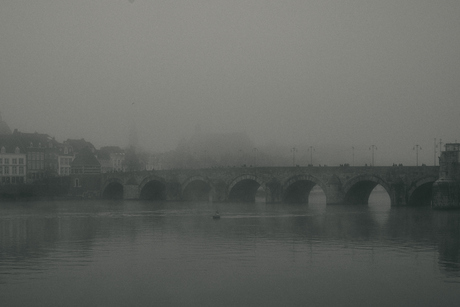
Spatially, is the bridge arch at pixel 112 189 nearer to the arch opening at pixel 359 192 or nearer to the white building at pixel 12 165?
the white building at pixel 12 165

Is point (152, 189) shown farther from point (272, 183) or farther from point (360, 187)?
point (360, 187)

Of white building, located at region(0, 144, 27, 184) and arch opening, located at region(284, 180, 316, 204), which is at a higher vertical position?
white building, located at region(0, 144, 27, 184)

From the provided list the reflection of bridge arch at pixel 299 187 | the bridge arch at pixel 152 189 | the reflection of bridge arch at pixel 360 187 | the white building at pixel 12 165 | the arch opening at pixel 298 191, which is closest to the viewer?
the reflection of bridge arch at pixel 360 187

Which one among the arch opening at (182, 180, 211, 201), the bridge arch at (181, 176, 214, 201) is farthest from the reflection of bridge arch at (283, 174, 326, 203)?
the arch opening at (182, 180, 211, 201)

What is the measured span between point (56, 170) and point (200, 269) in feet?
Answer: 337

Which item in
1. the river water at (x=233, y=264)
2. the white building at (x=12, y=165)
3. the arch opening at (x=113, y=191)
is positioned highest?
the white building at (x=12, y=165)

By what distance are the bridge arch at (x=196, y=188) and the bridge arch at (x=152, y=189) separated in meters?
4.78

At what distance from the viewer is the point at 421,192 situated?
238 ft

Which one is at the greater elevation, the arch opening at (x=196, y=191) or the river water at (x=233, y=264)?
the arch opening at (x=196, y=191)

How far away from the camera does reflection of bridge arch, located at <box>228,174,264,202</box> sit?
8650cm

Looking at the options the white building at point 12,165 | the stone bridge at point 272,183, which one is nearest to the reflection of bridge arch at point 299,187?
the stone bridge at point 272,183

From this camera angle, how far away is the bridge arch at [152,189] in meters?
100

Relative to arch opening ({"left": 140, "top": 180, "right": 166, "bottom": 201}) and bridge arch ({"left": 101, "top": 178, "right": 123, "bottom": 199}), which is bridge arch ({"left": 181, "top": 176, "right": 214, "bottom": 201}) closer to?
arch opening ({"left": 140, "top": 180, "right": 166, "bottom": 201})

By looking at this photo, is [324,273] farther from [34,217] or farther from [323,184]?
[323,184]
